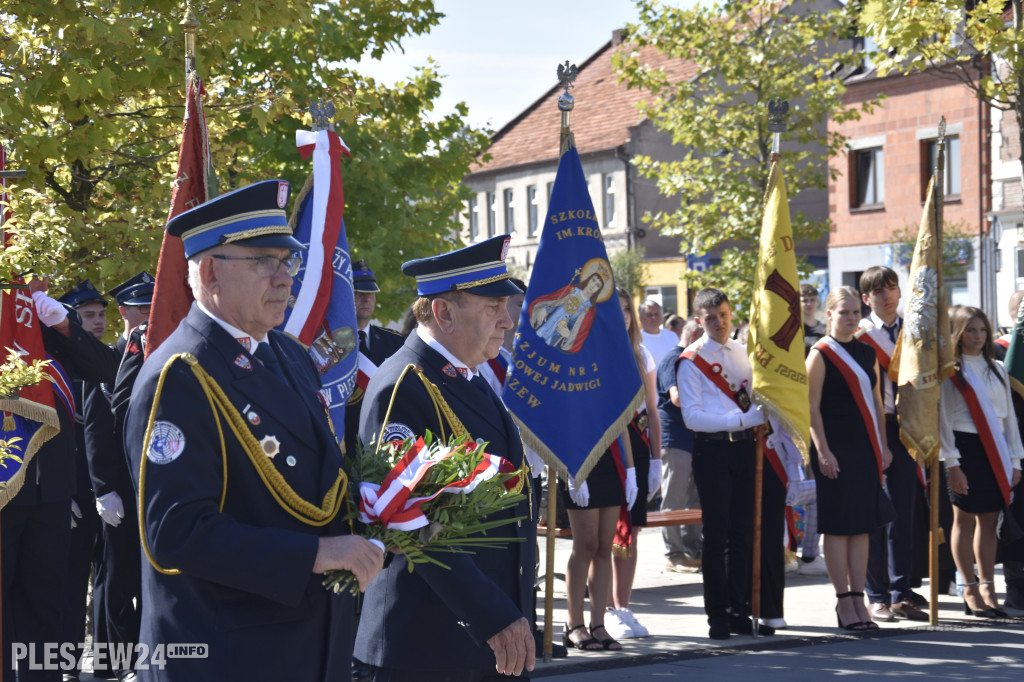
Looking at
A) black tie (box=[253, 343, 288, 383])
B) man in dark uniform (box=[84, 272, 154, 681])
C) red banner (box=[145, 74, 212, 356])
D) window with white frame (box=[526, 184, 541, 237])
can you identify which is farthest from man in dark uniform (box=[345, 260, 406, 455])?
window with white frame (box=[526, 184, 541, 237])

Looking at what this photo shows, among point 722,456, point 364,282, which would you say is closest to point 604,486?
point 722,456

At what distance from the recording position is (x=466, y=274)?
4496 mm

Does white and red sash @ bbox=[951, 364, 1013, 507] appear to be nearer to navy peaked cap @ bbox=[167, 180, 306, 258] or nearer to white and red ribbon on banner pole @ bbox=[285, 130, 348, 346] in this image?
white and red ribbon on banner pole @ bbox=[285, 130, 348, 346]

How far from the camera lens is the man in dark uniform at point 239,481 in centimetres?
314

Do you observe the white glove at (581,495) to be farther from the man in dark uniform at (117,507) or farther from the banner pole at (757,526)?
the man in dark uniform at (117,507)

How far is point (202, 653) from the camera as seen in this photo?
3205 mm

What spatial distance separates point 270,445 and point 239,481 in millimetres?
120

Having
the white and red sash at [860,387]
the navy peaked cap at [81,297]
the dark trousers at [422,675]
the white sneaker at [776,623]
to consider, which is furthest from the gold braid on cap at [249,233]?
the white sneaker at [776,623]

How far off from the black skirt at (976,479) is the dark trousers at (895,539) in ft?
1.08

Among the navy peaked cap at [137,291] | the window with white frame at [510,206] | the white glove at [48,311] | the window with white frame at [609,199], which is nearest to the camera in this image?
the white glove at [48,311]

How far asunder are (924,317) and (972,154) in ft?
77.7

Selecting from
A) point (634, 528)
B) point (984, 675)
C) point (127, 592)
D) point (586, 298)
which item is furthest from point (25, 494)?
point (984, 675)

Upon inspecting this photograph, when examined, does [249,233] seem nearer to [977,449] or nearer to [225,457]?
[225,457]

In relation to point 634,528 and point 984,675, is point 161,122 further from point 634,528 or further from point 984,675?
point 984,675
